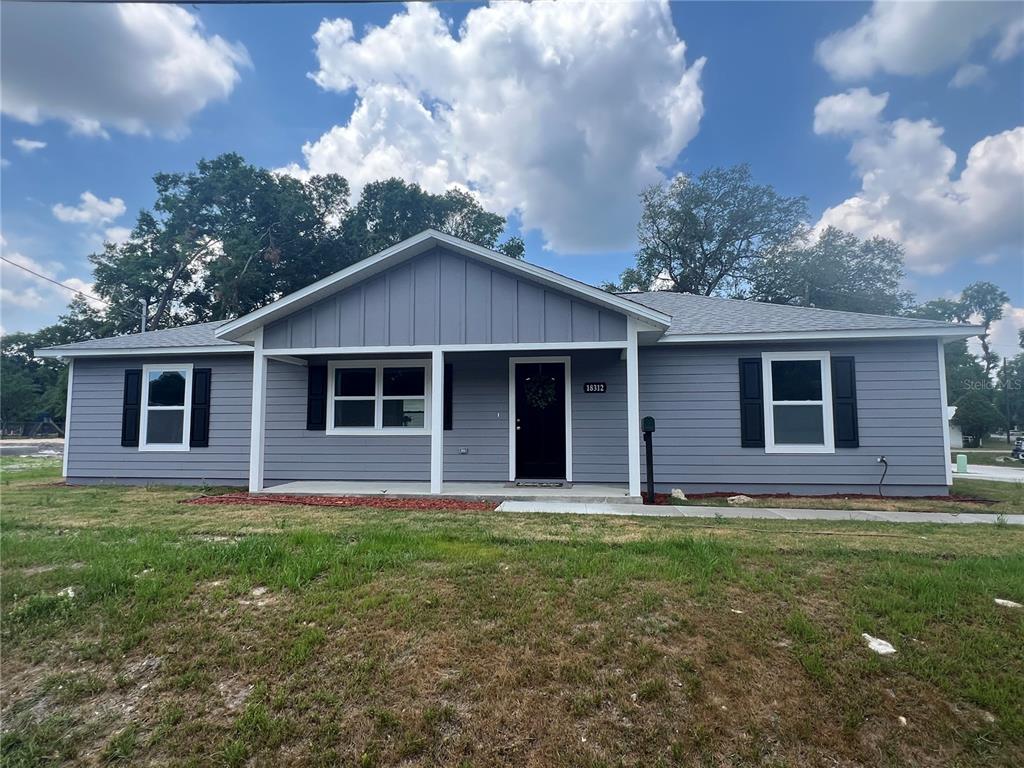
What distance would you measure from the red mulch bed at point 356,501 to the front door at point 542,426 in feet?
6.11

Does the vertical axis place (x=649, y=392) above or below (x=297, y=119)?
below

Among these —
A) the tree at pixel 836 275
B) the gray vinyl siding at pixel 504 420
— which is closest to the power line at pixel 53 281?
the gray vinyl siding at pixel 504 420

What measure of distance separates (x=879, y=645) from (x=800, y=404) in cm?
586

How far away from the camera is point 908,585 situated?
331 centimetres

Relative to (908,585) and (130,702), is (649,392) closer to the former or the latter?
(908,585)

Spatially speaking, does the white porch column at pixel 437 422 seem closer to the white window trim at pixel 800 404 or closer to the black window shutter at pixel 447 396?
the black window shutter at pixel 447 396

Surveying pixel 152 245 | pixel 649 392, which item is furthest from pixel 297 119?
pixel 152 245

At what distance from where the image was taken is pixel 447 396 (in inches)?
340

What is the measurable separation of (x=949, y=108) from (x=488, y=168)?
13175mm

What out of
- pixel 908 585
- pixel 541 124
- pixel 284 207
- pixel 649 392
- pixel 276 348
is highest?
pixel 284 207

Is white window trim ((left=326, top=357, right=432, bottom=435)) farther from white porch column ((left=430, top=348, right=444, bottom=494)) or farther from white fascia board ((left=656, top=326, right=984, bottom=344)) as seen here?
white fascia board ((left=656, top=326, right=984, bottom=344))

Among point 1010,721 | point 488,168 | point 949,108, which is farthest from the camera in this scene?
point 488,168

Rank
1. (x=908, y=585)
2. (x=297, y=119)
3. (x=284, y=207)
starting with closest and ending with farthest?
(x=908, y=585) → (x=297, y=119) → (x=284, y=207)

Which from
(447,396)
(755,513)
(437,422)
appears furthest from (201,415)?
(755,513)
